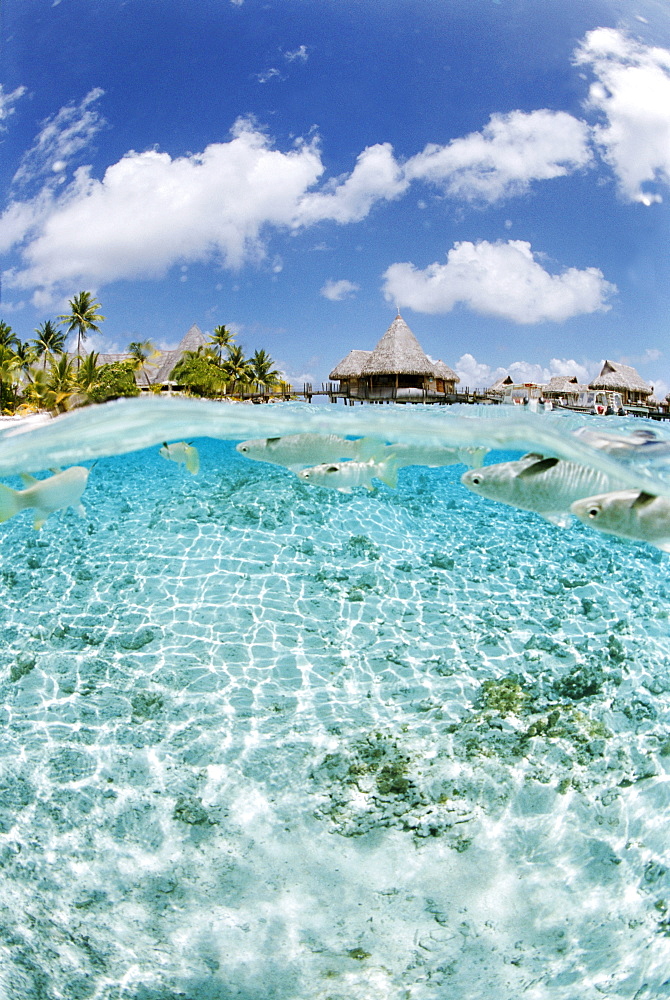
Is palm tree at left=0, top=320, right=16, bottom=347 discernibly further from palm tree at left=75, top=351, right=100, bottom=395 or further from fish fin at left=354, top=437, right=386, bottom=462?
fish fin at left=354, top=437, right=386, bottom=462

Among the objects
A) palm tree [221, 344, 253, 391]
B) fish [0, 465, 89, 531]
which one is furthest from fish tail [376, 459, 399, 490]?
palm tree [221, 344, 253, 391]

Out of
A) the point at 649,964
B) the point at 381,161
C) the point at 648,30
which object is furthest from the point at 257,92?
the point at 649,964

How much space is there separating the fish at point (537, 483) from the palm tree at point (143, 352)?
48222 mm

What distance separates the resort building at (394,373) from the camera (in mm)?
43031

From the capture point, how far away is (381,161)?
4788cm

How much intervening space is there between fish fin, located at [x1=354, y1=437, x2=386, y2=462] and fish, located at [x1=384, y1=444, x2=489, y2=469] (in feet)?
0.45

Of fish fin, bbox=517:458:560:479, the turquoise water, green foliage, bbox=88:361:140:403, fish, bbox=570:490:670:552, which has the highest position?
green foliage, bbox=88:361:140:403

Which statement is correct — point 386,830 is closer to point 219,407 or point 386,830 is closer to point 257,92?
point 219,407

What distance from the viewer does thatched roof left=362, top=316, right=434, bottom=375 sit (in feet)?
140

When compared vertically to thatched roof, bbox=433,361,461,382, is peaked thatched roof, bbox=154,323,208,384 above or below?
above

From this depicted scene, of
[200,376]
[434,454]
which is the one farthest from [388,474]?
[200,376]

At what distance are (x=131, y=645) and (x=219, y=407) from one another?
3216 mm

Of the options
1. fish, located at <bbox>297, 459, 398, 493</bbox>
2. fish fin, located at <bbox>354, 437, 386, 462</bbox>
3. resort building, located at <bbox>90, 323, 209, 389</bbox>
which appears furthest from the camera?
resort building, located at <bbox>90, 323, 209, 389</bbox>

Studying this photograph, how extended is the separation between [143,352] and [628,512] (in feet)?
178
